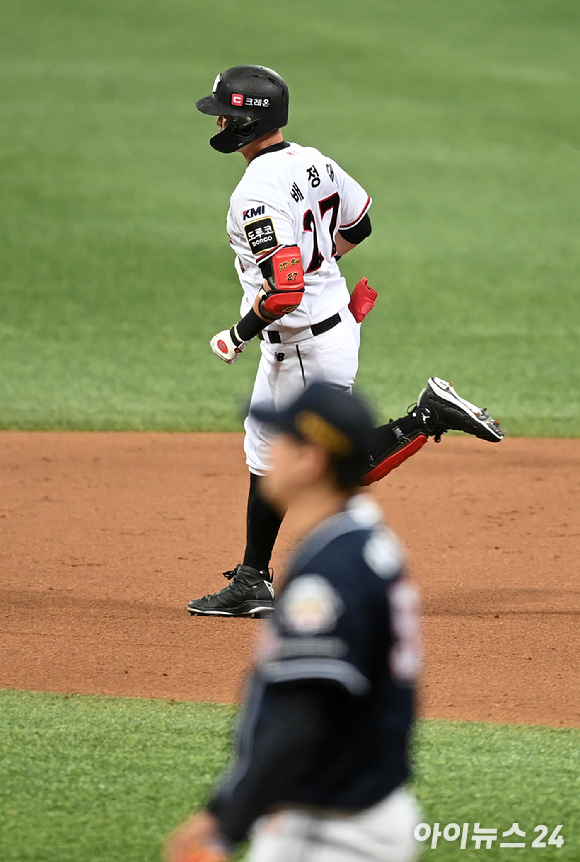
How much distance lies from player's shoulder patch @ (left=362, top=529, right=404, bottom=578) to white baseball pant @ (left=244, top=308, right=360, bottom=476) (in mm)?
3291

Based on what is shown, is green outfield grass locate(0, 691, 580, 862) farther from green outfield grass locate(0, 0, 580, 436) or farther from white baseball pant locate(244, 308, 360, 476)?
green outfield grass locate(0, 0, 580, 436)

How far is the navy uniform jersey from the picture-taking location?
89.3 inches

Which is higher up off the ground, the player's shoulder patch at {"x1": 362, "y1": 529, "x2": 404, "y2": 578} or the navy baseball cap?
→ the navy baseball cap

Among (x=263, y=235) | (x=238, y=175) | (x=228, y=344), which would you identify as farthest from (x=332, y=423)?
(x=238, y=175)

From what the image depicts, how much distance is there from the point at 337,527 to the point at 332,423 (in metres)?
0.20

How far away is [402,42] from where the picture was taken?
29.1m

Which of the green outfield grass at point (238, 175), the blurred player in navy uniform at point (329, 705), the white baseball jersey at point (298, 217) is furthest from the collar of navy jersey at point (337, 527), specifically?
the green outfield grass at point (238, 175)

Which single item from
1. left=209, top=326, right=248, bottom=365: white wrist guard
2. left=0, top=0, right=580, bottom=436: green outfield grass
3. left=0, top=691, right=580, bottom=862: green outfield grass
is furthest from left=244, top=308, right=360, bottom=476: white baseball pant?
left=0, top=0, right=580, bottom=436: green outfield grass

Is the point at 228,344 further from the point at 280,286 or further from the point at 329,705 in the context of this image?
the point at 329,705

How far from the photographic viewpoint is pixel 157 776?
420 centimetres

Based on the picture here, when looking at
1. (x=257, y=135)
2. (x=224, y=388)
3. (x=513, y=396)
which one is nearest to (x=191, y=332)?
(x=224, y=388)

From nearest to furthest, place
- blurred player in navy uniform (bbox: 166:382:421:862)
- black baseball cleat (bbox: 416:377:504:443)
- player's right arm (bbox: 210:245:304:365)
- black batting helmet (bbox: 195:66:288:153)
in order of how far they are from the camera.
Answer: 1. blurred player in navy uniform (bbox: 166:382:421:862)
2. player's right arm (bbox: 210:245:304:365)
3. black batting helmet (bbox: 195:66:288:153)
4. black baseball cleat (bbox: 416:377:504:443)

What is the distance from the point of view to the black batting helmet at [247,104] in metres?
5.56

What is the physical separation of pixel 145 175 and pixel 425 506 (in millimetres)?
13245
